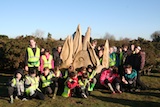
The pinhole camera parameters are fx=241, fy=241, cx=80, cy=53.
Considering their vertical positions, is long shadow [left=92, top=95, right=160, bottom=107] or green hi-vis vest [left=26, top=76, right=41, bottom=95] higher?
green hi-vis vest [left=26, top=76, right=41, bottom=95]

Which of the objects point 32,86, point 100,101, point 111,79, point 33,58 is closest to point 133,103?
point 100,101

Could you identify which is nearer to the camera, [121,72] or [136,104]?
[136,104]

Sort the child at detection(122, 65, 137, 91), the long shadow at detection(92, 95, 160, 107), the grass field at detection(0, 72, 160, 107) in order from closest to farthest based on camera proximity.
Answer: the grass field at detection(0, 72, 160, 107) < the long shadow at detection(92, 95, 160, 107) < the child at detection(122, 65, 137, 91)

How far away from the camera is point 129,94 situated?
849 centimetres

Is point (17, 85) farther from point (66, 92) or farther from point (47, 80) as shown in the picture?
point (66, 92)

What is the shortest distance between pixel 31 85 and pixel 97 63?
10.7 feet

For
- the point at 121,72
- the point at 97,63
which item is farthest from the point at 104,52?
the point at 121,72

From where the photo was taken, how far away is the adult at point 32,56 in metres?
8.03

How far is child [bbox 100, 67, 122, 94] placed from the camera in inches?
337

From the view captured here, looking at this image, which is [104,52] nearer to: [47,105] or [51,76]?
[51,76]

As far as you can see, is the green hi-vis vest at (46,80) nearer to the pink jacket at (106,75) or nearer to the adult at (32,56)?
the adult at (32,56)

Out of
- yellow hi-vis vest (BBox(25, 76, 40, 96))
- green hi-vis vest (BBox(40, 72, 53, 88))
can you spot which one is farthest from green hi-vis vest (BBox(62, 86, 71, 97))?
yellow hi-vis vest (BBox(25, 76, 40, 96))

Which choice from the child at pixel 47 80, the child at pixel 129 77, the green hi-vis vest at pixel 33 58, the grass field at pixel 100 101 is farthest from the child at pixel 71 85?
the child at pixel 129 77

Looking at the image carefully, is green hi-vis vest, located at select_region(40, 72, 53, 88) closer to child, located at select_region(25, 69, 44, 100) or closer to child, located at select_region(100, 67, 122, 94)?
child, located at select_region(25, 69, 44, 100)
